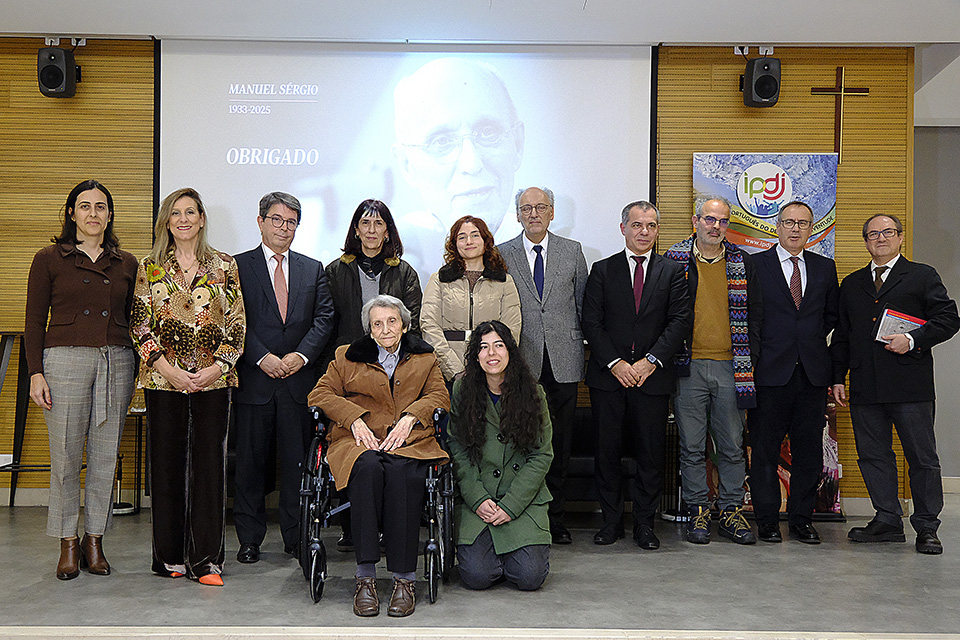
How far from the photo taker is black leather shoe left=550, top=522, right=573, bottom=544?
397 centimetres

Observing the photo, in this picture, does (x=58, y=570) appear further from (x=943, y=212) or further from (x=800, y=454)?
(x=943, y=212)

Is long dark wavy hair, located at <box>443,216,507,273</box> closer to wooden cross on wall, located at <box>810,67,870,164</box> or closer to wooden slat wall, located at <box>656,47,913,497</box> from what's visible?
wooden slat wall, located at <box>656,47,913,497</box>

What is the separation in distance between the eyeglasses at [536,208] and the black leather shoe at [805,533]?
6.82 ft

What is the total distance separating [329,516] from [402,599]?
46 centimetres

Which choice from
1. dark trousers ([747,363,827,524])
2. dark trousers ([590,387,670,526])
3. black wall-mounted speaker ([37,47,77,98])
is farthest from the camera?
black wall-mounted speaker ([37,47,77,98])

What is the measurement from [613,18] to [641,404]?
82.9 inches

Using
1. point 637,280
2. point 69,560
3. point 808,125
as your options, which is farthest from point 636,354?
point 69,560

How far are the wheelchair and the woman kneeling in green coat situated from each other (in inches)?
4.1

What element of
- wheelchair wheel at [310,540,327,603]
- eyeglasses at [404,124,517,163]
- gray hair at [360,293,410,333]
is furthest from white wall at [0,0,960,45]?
wheelchair wheel at [310,540,327,603]

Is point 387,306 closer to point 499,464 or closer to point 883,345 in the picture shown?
point 499,464

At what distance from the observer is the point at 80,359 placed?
3.31 m

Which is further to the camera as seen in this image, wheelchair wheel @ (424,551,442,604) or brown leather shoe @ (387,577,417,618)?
wheelchair wheel @ (424,551,442,604)

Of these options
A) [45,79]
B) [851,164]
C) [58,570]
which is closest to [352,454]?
[58,570]

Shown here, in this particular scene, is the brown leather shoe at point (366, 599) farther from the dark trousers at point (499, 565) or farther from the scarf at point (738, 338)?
the scarf at point (738, 338)
